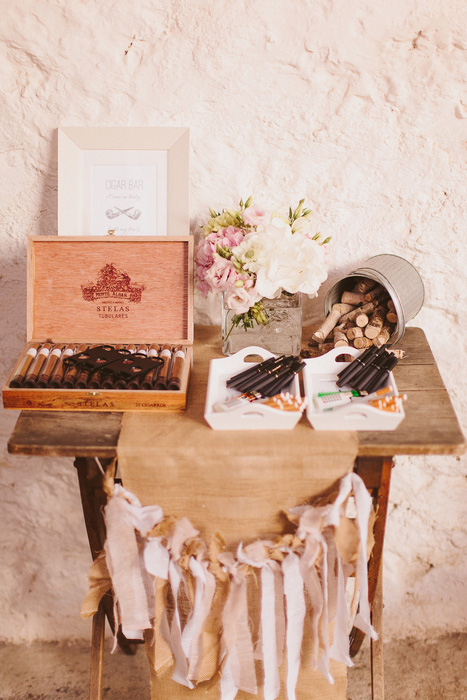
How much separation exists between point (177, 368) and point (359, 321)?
1.61ft

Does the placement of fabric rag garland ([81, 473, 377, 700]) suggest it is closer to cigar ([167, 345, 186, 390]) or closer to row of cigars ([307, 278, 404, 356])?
cigar ([167, 345, 186, 390])

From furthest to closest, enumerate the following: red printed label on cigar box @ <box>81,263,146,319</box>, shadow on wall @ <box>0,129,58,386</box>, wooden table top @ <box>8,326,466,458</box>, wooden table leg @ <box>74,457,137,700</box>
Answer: shadow on wall @ <box>0,129,58,386</box>, red printed label on cigar box @ <box>81,263,146,319</box>, wooden table leg @ <box>74,457,137,700</box>, wooden table top @ <box>8,326,466,458</box>

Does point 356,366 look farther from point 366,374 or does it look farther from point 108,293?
point 108,293

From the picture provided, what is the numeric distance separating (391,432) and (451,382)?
70cm

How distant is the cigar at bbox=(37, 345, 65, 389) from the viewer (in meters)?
1.37

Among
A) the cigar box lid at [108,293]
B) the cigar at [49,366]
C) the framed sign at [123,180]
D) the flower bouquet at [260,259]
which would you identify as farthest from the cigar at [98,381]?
the framed sign at [123,180]

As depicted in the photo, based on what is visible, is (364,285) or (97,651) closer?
(364,285)

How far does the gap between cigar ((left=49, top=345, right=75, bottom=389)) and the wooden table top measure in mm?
65

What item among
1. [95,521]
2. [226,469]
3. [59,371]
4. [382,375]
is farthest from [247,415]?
[95,521]

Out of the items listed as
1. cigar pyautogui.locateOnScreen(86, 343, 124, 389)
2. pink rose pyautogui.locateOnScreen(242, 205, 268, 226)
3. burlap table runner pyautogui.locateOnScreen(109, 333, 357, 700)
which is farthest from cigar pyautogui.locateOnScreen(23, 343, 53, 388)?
pink rose pyautogui.locateOnScreen(242, 205, 268, 226)

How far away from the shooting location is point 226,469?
4.27 feet

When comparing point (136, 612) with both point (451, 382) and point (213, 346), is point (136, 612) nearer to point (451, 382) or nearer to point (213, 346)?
point (213, 346)

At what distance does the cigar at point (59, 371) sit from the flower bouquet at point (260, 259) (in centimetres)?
40

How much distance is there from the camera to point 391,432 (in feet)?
4.21
